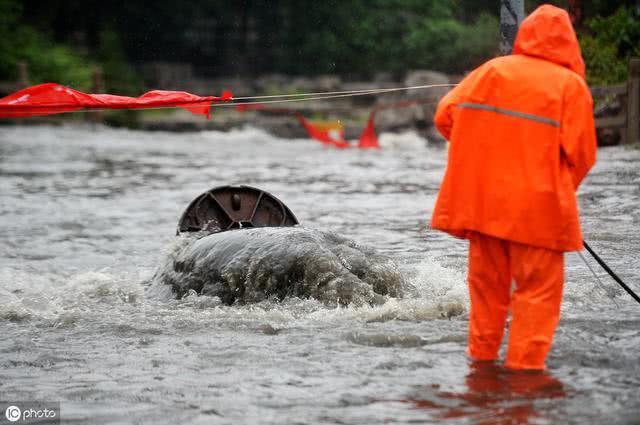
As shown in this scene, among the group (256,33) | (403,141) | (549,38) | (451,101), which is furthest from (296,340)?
(256,33)

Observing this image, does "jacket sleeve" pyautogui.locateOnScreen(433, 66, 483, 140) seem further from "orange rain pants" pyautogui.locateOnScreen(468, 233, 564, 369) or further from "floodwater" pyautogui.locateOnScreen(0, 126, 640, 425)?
"floodwater" pyautogui.locateOnScreen(0, 126, 640, 425)

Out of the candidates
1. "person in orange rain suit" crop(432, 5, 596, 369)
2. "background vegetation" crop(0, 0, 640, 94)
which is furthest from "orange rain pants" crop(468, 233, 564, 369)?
"background vegetation" crop(0, 0, 640, 94)

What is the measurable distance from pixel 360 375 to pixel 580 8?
1969 cm

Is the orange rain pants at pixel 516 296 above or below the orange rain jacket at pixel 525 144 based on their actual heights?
below

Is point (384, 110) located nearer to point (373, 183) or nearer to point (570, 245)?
point (373, 183)

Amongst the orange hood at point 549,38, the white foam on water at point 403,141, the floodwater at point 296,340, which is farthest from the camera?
the white foam on water at point 403,141

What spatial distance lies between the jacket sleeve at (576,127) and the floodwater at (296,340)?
1097mm

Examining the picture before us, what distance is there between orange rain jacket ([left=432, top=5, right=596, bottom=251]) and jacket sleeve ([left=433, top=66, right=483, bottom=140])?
0.03ft

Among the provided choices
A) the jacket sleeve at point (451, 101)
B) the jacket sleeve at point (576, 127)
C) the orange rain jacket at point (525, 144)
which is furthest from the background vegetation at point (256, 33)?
the jacket sleeve at point (576, 127)

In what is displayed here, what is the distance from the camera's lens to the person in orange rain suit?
17.3 ft

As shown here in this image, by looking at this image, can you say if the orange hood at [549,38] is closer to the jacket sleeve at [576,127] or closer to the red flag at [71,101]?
the jacket sleeve at [576,127]

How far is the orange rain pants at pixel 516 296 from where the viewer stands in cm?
530

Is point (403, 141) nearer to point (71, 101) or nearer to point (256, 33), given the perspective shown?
point (256, 33)

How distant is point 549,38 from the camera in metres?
5.43
